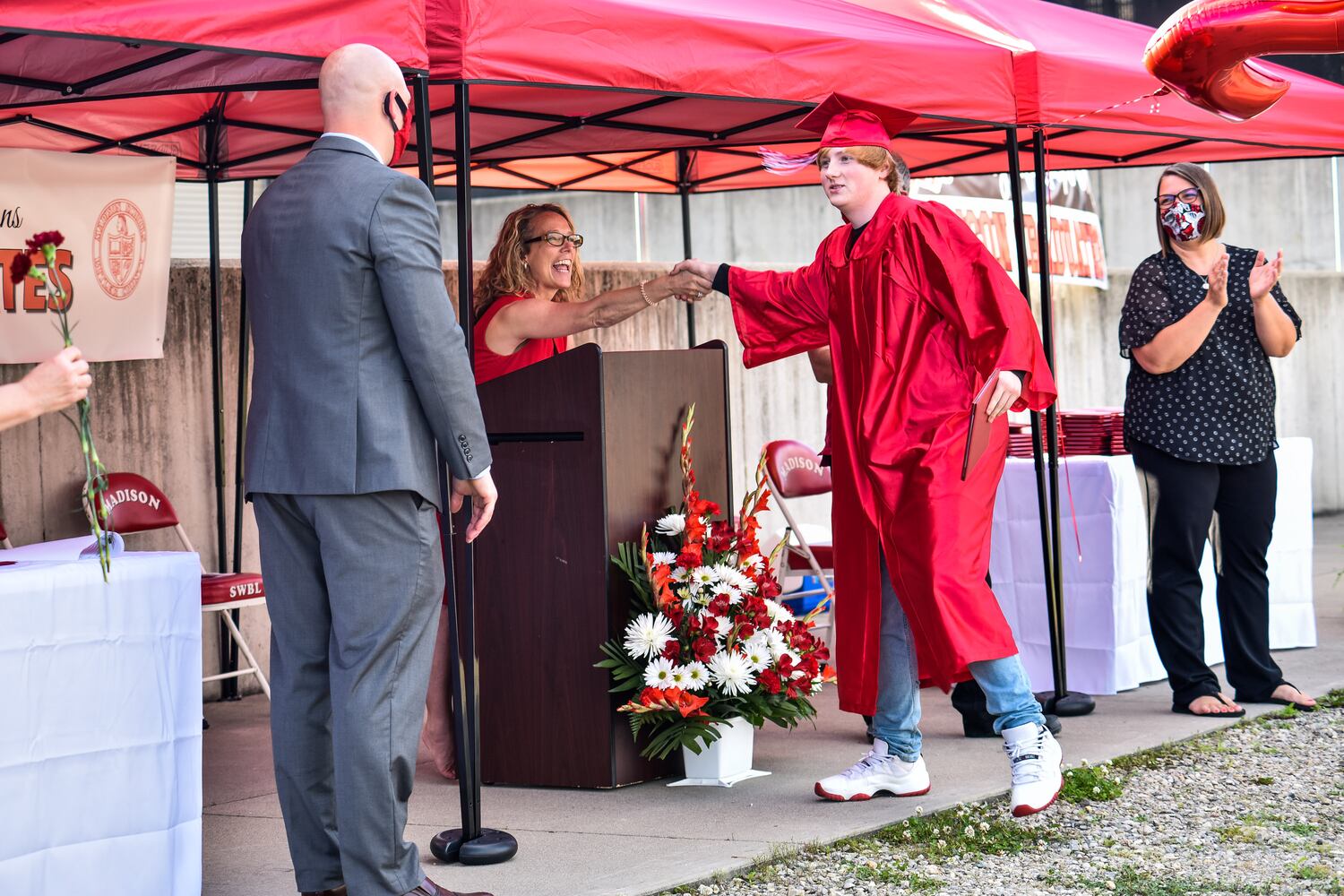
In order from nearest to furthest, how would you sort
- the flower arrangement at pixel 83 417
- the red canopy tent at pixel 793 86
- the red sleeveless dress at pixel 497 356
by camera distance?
the flower arrangement at pixel 83 417 → the red canopy tent at pixel 793 86 → the red sleeveless dress at pixel 497 356

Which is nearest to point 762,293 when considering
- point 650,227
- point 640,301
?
point 640,301

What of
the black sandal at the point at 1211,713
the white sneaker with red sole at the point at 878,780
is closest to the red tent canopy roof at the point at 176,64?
the white sneaker with red sole at the point at 878,780

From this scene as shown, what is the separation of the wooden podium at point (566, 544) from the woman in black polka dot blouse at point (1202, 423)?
173 cm

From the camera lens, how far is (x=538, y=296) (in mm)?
4840

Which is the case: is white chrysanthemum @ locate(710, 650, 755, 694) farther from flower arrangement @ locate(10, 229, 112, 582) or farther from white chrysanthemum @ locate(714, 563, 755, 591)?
flower arrangement @ locate(10, 229, 112, 582)

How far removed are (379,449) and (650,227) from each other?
13.1 metres

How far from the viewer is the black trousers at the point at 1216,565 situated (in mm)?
5410

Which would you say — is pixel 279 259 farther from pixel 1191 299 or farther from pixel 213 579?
pixel 1191 299


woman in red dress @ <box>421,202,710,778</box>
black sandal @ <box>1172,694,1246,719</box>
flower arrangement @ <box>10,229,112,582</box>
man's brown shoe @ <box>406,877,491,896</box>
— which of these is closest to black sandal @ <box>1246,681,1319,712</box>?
black sandal @ <box>1172,694,1246,719</box>

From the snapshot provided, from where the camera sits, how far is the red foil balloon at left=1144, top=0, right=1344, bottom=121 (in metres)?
4.23

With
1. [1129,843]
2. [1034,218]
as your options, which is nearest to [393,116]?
[1129,843]

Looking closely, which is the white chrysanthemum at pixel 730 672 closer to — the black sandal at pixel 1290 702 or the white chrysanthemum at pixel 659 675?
the white chrysanthemum at pixel 659 675

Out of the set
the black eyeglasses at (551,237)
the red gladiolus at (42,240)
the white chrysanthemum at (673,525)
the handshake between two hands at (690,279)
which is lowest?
the white chrysanthemum at (673,525)

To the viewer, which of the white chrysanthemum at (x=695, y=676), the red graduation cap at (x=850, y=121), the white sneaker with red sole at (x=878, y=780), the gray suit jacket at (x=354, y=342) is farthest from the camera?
the white chrysanthemum at (x=695, y=676)
